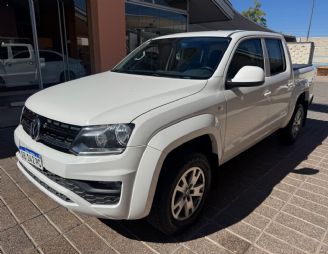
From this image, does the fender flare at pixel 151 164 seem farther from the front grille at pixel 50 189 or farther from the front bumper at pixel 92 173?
the front grille at pixel 50 189

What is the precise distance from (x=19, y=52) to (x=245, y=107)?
305 inches

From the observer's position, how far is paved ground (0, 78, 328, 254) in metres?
2.44

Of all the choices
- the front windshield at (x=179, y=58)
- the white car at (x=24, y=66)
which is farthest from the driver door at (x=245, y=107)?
the white car at (x=24, y=66)

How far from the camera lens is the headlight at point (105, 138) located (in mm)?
2053

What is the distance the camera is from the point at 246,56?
11.0 ft

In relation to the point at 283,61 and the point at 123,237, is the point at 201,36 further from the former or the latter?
the point at 123,237

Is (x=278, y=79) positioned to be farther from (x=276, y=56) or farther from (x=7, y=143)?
(x=7, y=143)

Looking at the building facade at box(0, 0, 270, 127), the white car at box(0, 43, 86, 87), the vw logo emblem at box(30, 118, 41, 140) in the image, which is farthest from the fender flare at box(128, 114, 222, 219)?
the white car at box(0, 43, 86, 87)

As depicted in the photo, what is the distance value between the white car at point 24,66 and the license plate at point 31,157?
6822 mm

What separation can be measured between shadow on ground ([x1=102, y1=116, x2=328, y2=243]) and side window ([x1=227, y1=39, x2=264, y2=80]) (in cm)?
114

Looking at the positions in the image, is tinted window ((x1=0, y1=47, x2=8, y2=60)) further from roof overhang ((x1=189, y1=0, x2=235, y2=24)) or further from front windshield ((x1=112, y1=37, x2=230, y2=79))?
roof overhang ((x1=189, y1=0, x2=235, y2=24))

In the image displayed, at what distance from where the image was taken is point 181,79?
2.86 meters

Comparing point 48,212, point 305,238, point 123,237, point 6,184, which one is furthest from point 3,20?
point 305,238

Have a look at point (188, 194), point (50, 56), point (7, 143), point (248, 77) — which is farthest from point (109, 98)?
point (50, 56)
